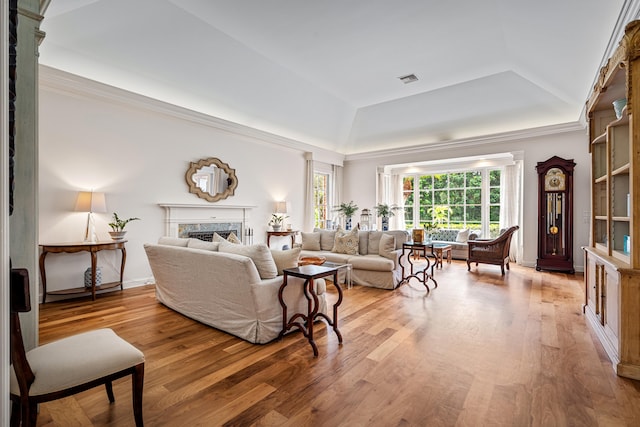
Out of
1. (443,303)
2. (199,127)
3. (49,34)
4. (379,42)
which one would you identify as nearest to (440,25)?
(379,42)

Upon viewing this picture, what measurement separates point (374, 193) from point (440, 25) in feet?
16.9

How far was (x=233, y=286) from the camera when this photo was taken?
9.75ft

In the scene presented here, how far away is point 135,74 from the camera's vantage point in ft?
15.1

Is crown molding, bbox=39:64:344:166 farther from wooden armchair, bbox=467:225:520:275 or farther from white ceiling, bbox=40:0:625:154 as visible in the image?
wooden armchair, bbox=467:225:520:275

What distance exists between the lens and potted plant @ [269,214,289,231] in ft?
23.1

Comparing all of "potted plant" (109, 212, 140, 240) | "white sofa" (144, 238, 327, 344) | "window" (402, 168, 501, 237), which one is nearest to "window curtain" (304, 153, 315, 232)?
"window" (402, 168, 501, 237)

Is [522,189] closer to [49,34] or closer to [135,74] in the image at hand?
[135,74]

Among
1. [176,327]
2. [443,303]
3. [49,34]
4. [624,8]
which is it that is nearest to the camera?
[624,8]

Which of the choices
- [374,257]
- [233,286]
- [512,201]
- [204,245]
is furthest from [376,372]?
[512,201]

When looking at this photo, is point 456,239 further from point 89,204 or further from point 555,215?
point 89,204

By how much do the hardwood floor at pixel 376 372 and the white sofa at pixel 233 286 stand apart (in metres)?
0.15

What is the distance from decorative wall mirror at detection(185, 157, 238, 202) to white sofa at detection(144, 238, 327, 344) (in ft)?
7.13

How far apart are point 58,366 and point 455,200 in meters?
8.54

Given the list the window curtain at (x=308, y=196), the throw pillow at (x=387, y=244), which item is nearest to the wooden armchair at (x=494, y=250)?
the throw pillow at (x=387, y=244)
